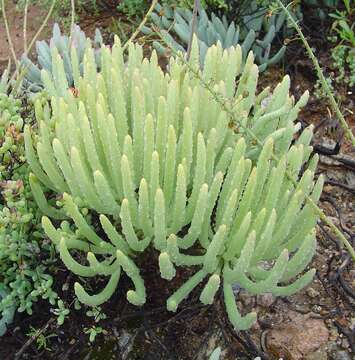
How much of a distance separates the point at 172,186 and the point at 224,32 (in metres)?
1.69

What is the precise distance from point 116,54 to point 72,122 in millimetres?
386

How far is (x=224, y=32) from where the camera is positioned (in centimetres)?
322

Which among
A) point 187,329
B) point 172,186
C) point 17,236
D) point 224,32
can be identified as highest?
point 172,186

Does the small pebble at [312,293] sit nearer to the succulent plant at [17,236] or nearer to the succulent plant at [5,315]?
the succulent plant at [17,236]

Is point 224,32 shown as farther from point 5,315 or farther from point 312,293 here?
point 5,315

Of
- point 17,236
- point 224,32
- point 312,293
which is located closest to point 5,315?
point 17,236

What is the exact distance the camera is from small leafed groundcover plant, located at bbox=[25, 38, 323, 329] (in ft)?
5.39

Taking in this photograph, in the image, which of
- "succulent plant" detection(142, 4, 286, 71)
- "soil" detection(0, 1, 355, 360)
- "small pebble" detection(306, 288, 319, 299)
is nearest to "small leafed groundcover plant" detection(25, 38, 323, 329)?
"soil" detection(0, 1, 355, 360)

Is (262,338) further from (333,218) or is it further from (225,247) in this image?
(333,218)

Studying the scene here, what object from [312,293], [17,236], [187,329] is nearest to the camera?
[17,236]

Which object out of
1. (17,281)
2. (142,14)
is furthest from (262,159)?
(142,14)

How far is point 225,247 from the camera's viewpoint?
175 centimetres

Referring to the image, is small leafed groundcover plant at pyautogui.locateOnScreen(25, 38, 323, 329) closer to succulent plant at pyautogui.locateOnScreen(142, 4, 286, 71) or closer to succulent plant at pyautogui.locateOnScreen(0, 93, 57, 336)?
succulent plant at pyautogui.locateOnScreen(0, 93, 57, 336)

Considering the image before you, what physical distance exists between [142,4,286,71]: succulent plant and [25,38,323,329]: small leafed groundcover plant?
1.20m
